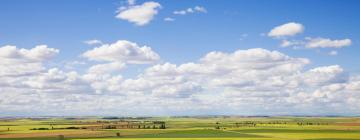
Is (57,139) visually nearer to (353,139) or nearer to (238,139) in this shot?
(238,139)

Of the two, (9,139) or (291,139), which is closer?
(291,139)

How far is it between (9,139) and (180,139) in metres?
40.3

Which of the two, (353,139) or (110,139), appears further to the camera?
(110,139)

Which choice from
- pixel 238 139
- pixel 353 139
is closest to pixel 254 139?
pixel 238 139

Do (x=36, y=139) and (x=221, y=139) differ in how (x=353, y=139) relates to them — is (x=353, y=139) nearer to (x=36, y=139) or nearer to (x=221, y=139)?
(x=221, y=139)

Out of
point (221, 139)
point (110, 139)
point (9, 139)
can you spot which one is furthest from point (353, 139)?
point (9, 139)

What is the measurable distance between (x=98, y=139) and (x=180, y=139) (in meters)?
18.8

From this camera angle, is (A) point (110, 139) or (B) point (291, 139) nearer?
(B) point (291, 139)

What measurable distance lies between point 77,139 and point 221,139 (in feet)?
104

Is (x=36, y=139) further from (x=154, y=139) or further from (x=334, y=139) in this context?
(x=334, y=139)

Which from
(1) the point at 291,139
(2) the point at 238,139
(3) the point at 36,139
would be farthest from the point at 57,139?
(1) the point at 291,139

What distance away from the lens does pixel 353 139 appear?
101m

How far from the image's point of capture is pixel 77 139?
111 metres

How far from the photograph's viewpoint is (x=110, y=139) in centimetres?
11075
